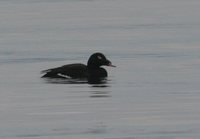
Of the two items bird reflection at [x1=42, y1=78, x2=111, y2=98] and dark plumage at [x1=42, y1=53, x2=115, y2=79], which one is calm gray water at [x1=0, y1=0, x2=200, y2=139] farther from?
dark plumage at [x1=42, y1=53, x2=115, y2=79]

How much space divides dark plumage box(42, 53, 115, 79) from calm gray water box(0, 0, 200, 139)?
35cm

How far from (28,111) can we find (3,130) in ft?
7.13

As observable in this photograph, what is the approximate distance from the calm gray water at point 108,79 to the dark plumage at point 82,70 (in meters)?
0.35

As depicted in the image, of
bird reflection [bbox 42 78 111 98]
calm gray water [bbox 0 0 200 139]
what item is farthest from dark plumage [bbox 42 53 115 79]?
calm gray water [bbox 0 0 200 139]

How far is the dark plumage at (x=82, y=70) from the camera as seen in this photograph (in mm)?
25453

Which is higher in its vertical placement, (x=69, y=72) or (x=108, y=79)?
(x=69, y=72)

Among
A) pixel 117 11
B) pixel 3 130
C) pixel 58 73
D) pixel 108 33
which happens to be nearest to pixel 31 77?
pixel 58 73

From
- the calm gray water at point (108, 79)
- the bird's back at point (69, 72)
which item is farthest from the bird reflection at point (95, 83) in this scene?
the bird's back at point (69, 72)

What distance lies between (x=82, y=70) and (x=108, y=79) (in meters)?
0.71

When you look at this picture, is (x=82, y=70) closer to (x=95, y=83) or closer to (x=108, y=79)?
(x=108, y=79)

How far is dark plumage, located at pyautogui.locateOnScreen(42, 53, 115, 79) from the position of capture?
25.5 meters

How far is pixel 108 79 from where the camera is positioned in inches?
997

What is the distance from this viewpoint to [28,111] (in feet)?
62.2

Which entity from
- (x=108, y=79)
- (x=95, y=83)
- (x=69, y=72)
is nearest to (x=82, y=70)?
(x=69, y=72)
